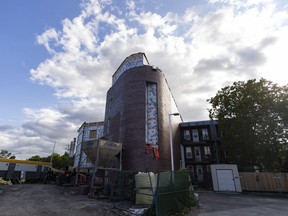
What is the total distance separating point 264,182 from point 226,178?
13.0ft

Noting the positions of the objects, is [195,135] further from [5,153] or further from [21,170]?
[5,153]

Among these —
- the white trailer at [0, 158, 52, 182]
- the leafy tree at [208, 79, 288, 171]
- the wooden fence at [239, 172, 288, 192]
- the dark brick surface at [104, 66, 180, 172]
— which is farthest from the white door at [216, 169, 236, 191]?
the white trailer at [0, 158, 52, 182]

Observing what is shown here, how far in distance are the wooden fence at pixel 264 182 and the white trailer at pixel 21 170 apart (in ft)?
114

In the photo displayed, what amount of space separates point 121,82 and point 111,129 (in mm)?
7041

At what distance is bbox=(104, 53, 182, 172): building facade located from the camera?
20688 millimetres

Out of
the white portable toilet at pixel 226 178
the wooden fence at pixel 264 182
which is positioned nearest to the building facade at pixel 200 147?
the white portable toilet at pixel 226 178

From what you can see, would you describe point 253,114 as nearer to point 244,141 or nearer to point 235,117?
point 235,117

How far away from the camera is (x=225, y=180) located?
69.7 feet

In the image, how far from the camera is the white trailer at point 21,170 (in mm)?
29906

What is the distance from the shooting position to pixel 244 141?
920 inches

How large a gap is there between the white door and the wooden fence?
4.49 feet

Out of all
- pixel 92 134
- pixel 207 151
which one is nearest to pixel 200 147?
pixel 207 151

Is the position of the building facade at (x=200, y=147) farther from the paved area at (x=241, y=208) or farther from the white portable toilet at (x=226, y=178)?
the paved area at (x=241, y=208)

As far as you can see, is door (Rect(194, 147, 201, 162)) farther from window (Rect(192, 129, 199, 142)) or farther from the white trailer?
the white trailer
